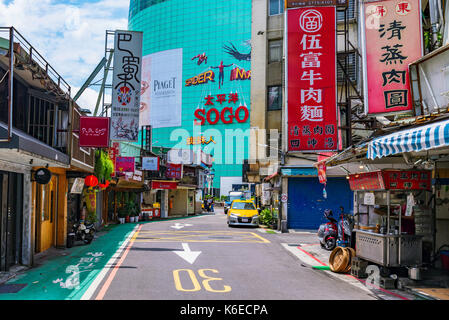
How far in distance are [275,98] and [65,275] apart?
69.2 feet

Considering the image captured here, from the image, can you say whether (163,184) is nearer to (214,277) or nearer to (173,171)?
(173,171)

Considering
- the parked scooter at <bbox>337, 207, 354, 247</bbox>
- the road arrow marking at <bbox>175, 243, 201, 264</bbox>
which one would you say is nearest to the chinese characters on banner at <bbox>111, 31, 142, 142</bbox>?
the road arrow marking at <bbox>175, 243, 201, 264</bbox>

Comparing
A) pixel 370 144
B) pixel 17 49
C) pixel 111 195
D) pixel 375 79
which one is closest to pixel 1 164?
pixel 17 49

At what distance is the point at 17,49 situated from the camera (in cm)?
1081

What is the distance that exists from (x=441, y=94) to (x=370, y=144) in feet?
7.36

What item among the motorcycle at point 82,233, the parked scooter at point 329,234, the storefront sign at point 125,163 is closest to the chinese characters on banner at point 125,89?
the motorcycle at point 82,233

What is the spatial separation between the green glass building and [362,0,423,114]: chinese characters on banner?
276ft

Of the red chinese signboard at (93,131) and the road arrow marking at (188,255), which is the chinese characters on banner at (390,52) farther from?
the red chinese signboard at (93,131)

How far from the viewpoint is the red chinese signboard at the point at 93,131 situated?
16.1 meters

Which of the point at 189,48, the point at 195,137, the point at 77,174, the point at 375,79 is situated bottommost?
the point at 77,174

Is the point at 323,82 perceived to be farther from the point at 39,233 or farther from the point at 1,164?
the point at 39,233

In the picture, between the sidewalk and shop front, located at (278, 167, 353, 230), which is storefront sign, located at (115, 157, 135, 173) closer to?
shop front, located at (278, 167, 353, 230)

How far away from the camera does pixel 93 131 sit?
1630 cm

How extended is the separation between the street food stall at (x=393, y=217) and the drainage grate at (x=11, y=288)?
8.59 m
